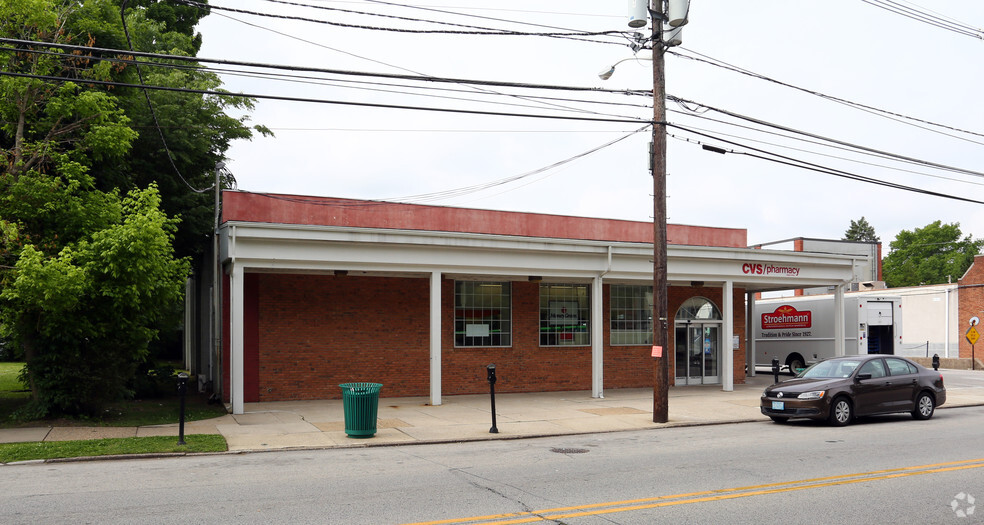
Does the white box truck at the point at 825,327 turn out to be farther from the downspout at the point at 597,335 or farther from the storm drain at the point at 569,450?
the storm drain at the point at 569,450

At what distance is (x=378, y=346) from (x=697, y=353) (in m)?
10.7

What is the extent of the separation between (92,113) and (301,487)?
1055 centimetres

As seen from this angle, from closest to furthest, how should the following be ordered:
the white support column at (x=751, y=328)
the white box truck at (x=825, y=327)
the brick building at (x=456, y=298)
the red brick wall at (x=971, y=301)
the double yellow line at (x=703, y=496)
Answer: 1. the double yellow line at (x=703, y=496)
2. the brick building at (x=456, y=298)
3. the white support column at (x=751, y=328)
4. the white box truck at (x=825, y=327)
5. the red brick wall at (x=971, y=301)

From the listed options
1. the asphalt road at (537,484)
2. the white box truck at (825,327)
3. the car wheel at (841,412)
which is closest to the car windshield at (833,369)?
the car wheel at (841,412)

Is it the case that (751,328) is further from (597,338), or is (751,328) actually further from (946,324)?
(946,324)

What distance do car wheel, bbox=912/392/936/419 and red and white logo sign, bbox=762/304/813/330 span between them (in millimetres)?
14218

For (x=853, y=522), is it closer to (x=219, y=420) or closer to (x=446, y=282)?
(x=219, y=420)

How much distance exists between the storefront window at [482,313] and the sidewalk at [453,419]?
163 centimetres

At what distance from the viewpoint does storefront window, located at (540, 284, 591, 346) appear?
22391mm

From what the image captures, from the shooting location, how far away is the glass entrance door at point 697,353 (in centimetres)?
2441

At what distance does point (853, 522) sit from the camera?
7.37 metres

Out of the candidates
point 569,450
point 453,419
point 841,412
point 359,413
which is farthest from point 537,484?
point 841,412

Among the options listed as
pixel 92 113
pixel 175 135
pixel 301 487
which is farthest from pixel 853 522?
pixel 175 135

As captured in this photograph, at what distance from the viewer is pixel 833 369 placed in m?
15.9
